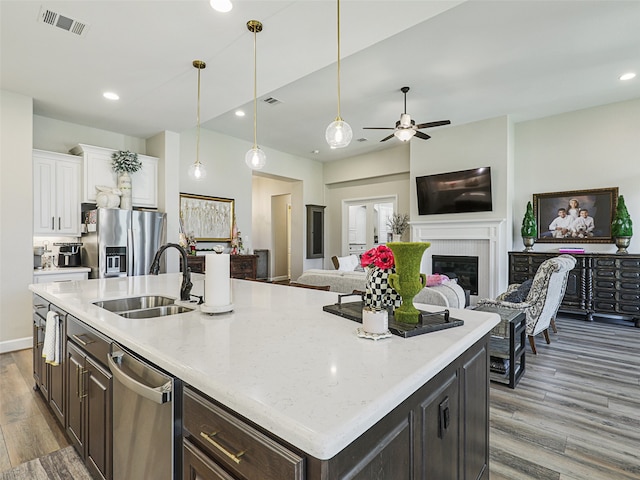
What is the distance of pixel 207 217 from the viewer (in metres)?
6.30

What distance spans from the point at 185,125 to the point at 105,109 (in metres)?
1.00

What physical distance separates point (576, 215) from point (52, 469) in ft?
23.0

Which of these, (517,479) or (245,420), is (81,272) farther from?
(517,479)

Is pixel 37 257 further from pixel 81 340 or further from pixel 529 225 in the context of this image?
pixel 529 225

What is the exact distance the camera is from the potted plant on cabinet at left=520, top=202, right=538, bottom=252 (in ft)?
18.8

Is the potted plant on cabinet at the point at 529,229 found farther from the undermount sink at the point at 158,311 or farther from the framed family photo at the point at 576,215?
the undermount sink at the point at 158,311

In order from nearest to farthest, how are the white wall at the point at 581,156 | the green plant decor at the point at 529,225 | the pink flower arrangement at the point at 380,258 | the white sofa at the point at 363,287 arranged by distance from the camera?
the pink flower arrangement at the point at 380,258 → the white sofa at the point at 363,287 → the white wall at the point at 581,156 → the green plant decor at the point at 529,225

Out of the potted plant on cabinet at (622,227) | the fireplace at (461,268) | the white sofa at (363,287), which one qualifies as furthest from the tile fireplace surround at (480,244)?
the white sofa at (363,287)

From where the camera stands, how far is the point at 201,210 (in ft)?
20.4

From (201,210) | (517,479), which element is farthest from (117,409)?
(201,210)

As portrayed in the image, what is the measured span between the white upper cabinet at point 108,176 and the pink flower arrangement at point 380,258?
459 centimetres

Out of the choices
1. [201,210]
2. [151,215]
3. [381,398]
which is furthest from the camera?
[201,210]

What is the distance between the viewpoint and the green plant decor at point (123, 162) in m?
4.73

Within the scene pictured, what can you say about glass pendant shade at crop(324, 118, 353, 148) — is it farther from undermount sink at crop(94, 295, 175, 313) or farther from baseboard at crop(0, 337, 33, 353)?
baseboard at crop(0, 337, 33, 353)
